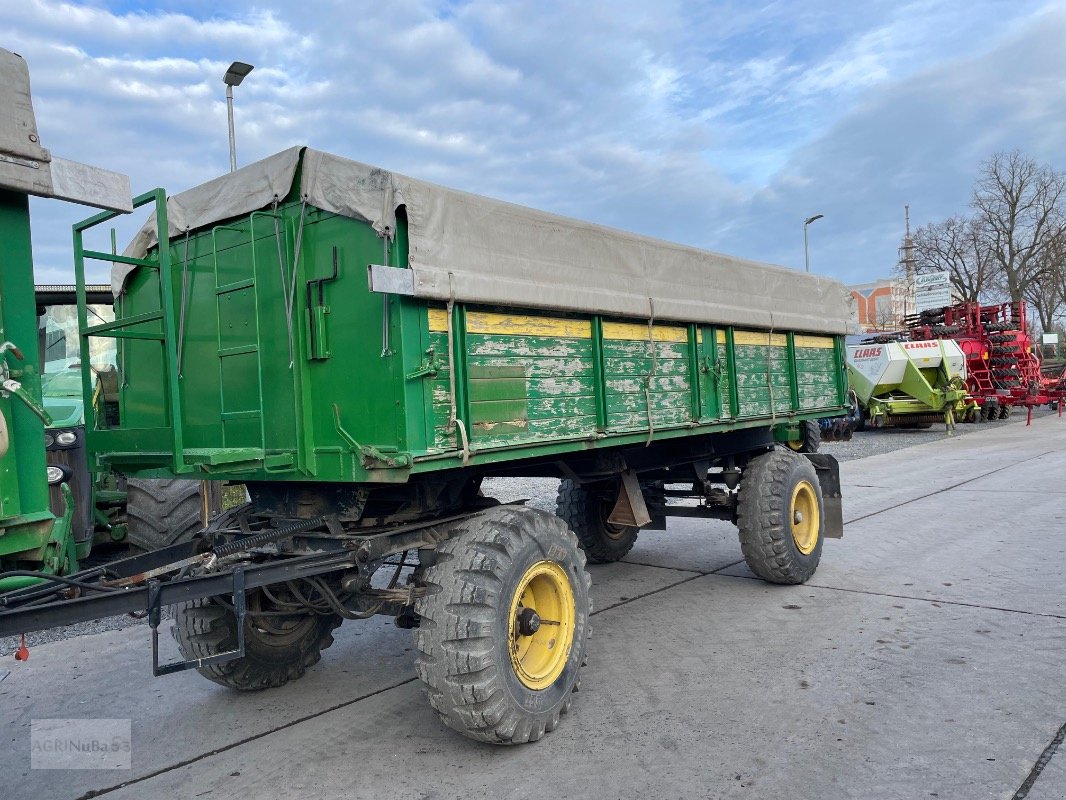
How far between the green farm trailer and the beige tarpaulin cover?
0.6 inches

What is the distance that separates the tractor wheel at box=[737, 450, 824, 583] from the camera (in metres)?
6.34

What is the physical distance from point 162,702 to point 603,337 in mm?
3406

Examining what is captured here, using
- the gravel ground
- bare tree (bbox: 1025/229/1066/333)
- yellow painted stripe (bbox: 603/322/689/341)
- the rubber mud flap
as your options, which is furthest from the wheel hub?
bare tree (bbox: 1025/229/1066/333)

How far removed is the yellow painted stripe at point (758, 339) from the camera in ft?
20.6

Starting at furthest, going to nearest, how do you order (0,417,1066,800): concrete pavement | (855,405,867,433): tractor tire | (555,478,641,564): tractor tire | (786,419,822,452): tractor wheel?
1. (855,405,867,433): tractor tire
2. (786,419,822,452): tractor wheel
3. (555,478,641,564): tractor tire
4. (0,417,1066,800): concrete pavement

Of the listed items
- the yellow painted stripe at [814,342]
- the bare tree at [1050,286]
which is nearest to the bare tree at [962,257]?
the bare tree at [1050,286]

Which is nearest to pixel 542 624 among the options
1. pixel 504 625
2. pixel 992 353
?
pixel 504 625

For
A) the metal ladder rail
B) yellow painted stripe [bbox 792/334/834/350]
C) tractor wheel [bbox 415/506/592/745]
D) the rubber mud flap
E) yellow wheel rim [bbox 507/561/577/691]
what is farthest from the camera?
the rubber mud flap

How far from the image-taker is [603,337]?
15.8ft

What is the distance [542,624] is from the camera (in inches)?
167

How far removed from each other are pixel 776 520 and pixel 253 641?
4005 millimetres

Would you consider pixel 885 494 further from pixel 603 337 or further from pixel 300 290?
pixel 300 290

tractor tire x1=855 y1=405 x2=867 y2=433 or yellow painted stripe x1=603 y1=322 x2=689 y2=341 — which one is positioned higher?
yellow painted stripe x1=603 y1=322 x2=689 y2=341

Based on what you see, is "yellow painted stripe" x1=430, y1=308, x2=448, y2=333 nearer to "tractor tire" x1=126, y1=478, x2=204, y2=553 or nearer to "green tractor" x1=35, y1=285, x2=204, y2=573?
"green tractor" x1=35, y1=285, x2=204, y2=573
